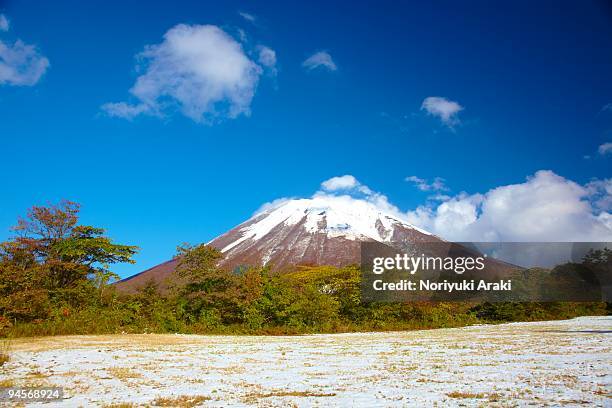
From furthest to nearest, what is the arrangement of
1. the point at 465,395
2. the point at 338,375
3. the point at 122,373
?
1. the point at 122,373
2. the point at 338,375
3. the point at 465,395

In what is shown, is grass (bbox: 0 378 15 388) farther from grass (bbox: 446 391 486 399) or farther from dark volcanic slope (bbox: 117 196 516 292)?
dark volcanic slope (bbox: 117 196 516 292)

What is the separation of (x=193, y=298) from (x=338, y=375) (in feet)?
62.7

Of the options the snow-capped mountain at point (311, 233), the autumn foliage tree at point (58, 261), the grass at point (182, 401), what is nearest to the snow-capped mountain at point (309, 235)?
the snow-capped mountain at point (311, 233)

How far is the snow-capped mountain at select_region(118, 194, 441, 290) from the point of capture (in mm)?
124312

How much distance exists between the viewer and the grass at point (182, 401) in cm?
627

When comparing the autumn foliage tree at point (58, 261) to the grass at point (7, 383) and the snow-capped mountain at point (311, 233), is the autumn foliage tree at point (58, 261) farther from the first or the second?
the snow-capped mountain at point (311, 233)

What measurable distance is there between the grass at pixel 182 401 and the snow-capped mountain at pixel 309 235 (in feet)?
344

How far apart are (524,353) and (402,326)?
1594 centimetres

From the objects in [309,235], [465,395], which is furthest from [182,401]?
[309,235]

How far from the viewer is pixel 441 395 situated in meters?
6.58

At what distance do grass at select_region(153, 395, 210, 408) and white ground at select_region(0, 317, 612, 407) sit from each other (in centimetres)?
10

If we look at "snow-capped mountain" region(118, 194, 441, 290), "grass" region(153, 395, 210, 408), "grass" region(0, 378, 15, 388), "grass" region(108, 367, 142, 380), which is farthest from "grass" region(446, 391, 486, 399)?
"snow-capped mountain" region(118, 194, 441, 290)

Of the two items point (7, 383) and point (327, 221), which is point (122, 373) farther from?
point (327, 221)

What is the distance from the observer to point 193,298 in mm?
26484
